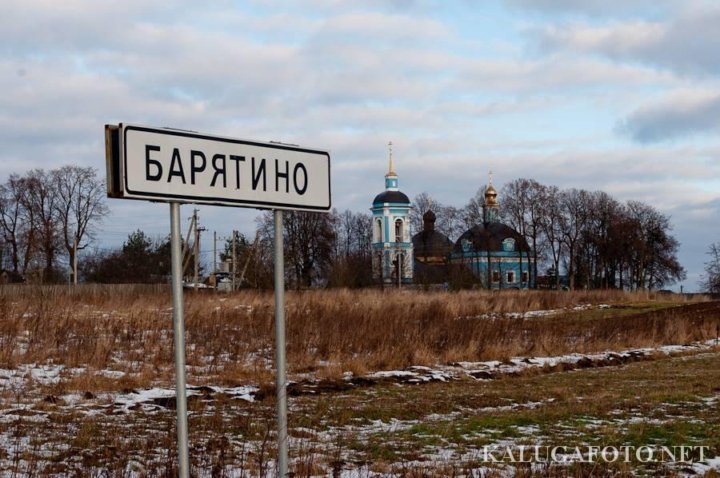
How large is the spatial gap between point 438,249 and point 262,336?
285 feet

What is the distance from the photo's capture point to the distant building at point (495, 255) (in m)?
89.3

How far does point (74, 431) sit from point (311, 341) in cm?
914

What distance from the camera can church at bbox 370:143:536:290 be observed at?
291ft

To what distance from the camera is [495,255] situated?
9256 centimetres

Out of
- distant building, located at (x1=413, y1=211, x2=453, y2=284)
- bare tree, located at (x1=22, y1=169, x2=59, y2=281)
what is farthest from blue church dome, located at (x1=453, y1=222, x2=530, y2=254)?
bare tree, located at (x1=22, y1=169, x2=59, y2=281)

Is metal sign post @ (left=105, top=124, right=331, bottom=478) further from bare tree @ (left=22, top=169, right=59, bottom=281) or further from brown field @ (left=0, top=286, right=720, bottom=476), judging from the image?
bare tree @ (left=22, top=169, right=59, bottom=281)

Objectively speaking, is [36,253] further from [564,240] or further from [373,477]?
[373,477]

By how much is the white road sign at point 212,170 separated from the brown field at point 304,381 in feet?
6.73

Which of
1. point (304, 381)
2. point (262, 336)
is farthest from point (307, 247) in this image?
point (304, 381)

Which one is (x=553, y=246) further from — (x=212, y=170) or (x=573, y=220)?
(x=212, y=170)

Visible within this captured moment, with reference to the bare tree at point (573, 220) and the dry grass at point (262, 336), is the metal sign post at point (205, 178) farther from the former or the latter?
the bare tree at point (573, 220)

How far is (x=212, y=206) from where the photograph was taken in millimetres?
4027

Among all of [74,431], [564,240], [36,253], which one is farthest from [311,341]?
[564,240]

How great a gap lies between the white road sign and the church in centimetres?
7676
